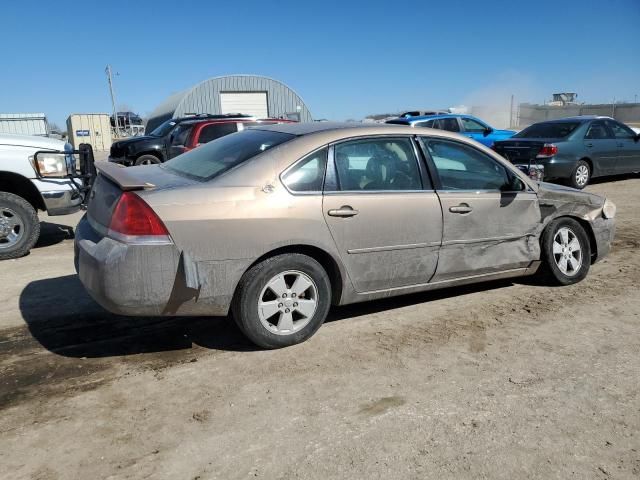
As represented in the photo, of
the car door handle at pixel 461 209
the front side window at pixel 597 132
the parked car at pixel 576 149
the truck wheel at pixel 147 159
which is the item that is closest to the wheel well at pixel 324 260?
the car door handle at pixel 461 209

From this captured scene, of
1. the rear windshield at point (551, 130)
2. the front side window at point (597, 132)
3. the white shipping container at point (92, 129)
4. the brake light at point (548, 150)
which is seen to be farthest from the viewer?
the white shipping container at point (92, 129)

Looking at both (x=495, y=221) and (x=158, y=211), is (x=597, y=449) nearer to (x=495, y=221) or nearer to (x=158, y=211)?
(x=495, y=221)

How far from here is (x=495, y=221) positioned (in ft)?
14.3

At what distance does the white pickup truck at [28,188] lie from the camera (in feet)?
19.7

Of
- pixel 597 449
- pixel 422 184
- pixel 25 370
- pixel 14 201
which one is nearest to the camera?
pixel 597 449

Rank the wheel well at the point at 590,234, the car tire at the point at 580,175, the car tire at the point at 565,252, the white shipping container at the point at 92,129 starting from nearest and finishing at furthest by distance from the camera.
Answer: the car tire at the point at 565,252 < the wheel well at the point at 590,234 < the car tire at the point at 580,175 < the white shipping container at the point at 92,129

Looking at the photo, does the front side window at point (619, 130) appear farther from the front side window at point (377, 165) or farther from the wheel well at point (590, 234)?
the front side window at point (377, 165)

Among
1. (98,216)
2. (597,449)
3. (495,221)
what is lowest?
(597,449)

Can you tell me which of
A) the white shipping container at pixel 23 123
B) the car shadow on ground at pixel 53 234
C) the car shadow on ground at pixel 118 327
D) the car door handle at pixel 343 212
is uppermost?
the white shipping container at pixel 23 123

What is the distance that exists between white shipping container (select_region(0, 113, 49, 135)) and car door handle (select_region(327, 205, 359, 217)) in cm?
2881

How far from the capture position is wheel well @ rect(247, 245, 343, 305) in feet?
11.5

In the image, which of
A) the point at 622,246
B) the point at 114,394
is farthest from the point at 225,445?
the point at 622,246

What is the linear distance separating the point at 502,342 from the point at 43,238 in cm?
625

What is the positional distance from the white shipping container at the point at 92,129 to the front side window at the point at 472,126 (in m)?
31.9
